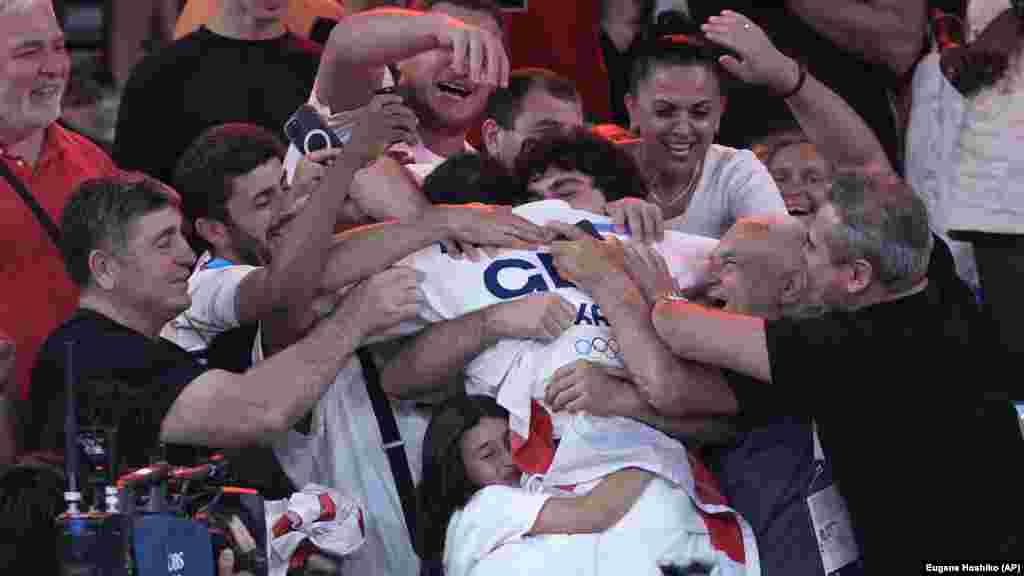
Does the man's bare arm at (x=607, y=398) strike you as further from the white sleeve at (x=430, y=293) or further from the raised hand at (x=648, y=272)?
the white sleeve at (x=430, y=293)

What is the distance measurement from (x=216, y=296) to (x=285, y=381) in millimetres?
489

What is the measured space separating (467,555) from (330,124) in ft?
4.39

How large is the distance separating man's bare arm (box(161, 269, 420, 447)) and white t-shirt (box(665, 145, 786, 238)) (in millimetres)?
1086

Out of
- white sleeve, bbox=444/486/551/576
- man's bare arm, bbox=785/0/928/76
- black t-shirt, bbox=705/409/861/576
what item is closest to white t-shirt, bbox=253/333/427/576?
white sleeve, bbox=444/486/551/576

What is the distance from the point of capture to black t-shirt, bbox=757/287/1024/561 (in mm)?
5000

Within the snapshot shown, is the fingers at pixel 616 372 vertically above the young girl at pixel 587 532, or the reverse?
the fingers at pixel 616 372

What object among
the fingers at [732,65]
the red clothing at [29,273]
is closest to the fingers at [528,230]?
the fingers at [732,65]

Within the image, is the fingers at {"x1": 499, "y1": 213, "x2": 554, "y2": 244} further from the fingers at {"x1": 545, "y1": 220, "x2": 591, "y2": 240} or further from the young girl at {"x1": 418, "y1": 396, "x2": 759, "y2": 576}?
the young girl at {"x1": 418, "y1": 396, "x2": 759, "y2": 576}

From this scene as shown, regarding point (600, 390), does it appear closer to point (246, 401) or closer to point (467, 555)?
point (467, 555)

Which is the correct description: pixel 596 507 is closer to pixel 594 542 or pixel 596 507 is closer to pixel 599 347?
pixel 594 542

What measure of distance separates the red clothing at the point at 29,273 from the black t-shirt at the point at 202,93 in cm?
65

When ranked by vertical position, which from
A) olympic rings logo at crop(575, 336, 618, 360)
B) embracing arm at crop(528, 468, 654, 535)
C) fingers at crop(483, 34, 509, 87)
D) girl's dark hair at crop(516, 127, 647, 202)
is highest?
fingers at crop(483, 34, 509, 87)

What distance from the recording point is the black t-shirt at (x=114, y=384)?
4973 mm

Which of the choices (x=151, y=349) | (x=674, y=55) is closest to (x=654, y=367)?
(x=151, y=349)
